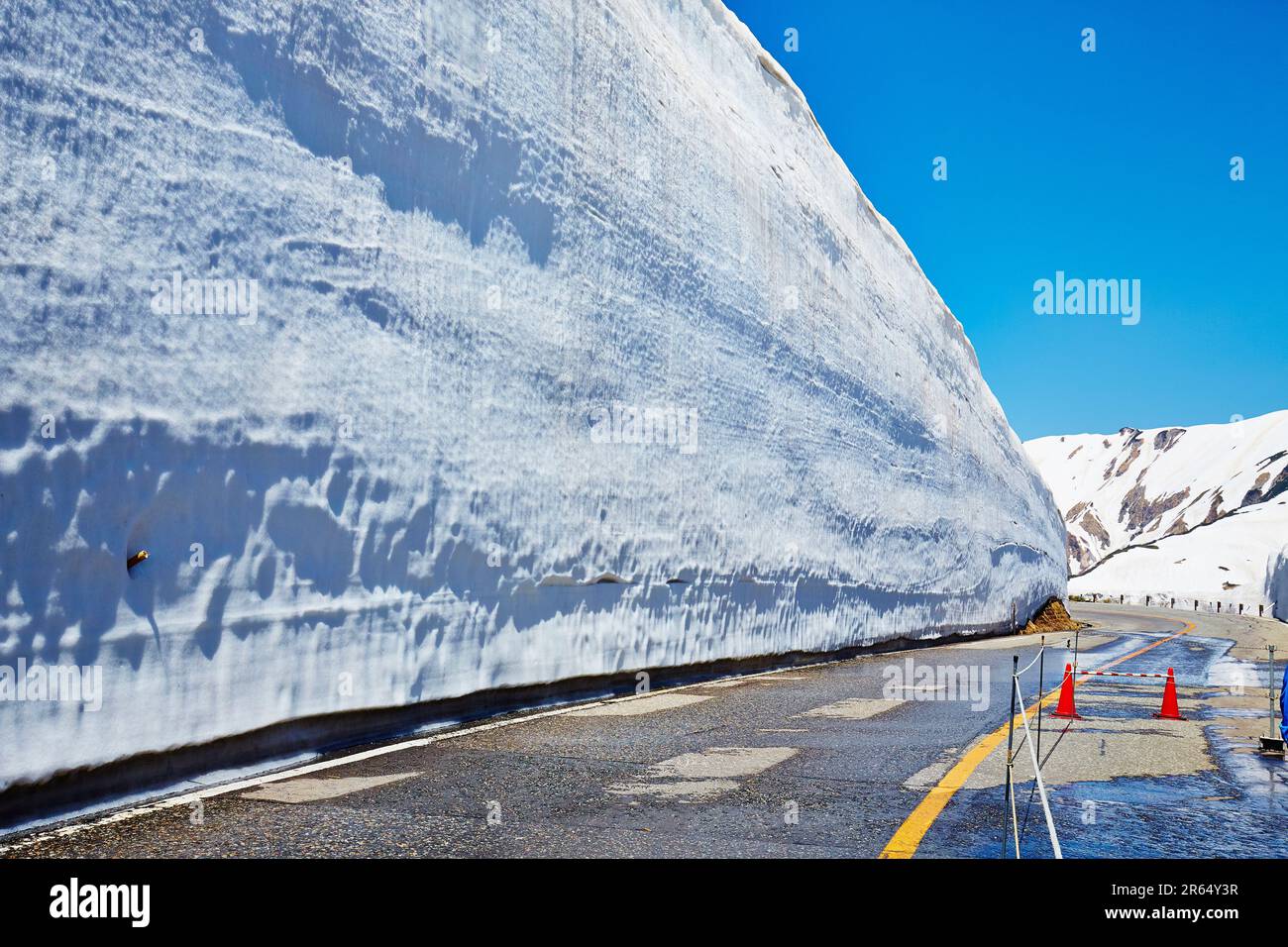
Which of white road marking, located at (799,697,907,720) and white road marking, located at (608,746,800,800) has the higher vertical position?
white road marking, located at (608,746,800,800)

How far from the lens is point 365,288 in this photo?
795cm

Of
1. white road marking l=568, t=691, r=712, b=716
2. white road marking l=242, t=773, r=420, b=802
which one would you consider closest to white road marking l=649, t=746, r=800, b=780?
white road marking l=242, t=773, r=420, b=802

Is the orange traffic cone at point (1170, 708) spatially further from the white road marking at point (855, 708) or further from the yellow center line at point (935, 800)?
the white road marking at point (855, 708)

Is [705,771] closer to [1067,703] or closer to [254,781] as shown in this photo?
[254,781]

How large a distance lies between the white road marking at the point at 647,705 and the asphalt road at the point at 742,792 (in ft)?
0.15

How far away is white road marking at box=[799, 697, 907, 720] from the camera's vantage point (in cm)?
991

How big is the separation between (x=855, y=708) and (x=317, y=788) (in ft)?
18.9

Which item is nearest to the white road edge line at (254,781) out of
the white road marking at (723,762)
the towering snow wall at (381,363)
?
the towering snow wall at (381,363)

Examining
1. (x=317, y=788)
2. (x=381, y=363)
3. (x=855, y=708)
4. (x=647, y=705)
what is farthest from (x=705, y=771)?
(x=855, y=708)

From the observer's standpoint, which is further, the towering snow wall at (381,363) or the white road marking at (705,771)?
the white road marking at (705,771)

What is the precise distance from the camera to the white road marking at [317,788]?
5.89 m

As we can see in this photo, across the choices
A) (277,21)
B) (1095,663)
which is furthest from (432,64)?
(1095,663)

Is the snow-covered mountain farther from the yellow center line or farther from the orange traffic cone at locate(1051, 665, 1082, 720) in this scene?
the yellow center line

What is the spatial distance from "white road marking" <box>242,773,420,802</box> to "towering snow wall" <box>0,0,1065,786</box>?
0.55 m
